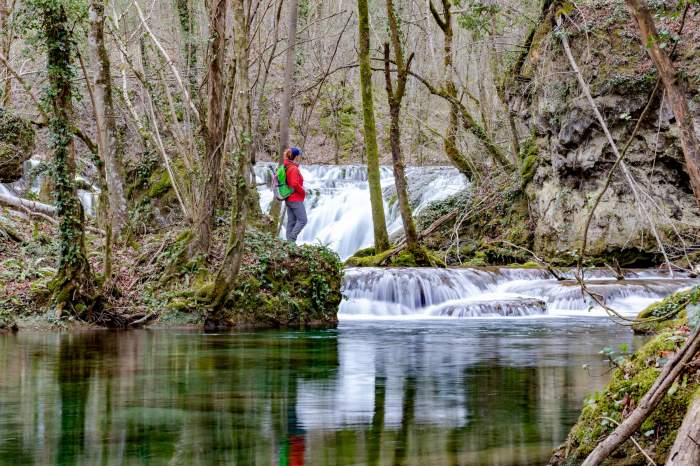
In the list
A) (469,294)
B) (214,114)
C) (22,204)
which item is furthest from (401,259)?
(22,204)

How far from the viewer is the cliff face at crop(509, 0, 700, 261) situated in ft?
70.4

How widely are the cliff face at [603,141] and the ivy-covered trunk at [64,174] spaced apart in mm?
12638

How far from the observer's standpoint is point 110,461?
16.6 ft

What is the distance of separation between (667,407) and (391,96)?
16.7 metres

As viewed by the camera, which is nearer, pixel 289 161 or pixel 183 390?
pixel 183 390

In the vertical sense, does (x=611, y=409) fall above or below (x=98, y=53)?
below

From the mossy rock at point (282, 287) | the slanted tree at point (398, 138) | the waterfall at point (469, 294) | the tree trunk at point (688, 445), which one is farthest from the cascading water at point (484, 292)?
the tree trunk at point (688, 445)

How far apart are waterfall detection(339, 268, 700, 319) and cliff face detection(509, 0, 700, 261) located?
2.96 meters

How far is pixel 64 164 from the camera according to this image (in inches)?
524

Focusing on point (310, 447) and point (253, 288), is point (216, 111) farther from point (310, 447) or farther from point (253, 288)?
point (310, 447)

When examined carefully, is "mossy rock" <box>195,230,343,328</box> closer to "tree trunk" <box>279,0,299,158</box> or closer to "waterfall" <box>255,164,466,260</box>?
"tree trunk" <box>279,0,299,158</box>

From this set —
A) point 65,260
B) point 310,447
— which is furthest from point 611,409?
point 65,260

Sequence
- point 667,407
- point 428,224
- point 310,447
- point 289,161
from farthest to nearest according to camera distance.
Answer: point 428,224 < point 289,161 < point 310,447 < point 667,407

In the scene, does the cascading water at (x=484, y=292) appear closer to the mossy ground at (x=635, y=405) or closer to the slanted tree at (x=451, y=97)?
the slanted tree at (x=451, y=97)
